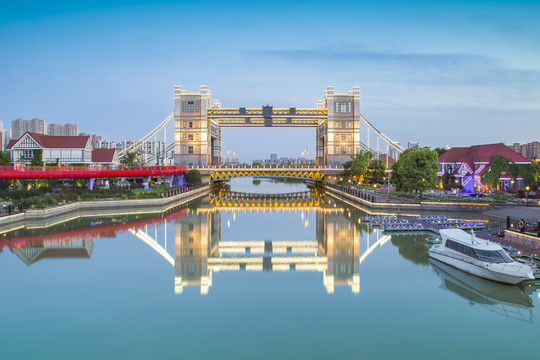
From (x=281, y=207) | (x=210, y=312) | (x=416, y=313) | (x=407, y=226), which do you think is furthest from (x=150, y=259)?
(x=281, y=207)

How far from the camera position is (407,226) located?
38250 mm

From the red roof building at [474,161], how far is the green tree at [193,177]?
4465 centimetres

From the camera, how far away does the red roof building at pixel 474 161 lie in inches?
2638

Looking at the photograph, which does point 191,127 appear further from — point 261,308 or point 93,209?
point 261,308

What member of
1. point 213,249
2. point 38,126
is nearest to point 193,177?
point 213,249

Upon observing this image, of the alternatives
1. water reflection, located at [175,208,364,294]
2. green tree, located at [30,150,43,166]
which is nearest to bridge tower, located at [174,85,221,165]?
green tree, located at [30,150,43,166]

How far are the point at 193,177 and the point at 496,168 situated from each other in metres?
51.5

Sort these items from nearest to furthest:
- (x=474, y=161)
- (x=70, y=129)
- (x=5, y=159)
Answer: (x=474, y=161) < (x=5, y=159) < (x=70, y=129)

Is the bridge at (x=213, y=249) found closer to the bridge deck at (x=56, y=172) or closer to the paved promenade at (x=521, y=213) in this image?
the bridge deck at (x=56, y=172)

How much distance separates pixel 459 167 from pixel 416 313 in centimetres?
6265

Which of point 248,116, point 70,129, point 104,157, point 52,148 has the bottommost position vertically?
point 104,157

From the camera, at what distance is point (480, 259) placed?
74.1 ft

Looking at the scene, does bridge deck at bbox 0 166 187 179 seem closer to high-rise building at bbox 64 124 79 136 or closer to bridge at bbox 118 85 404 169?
bridge at bbox 118 85 404 169

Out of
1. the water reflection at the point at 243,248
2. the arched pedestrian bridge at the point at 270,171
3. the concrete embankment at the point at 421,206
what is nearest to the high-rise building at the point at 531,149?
the arched pedestrian bridge at the point at 270,171
